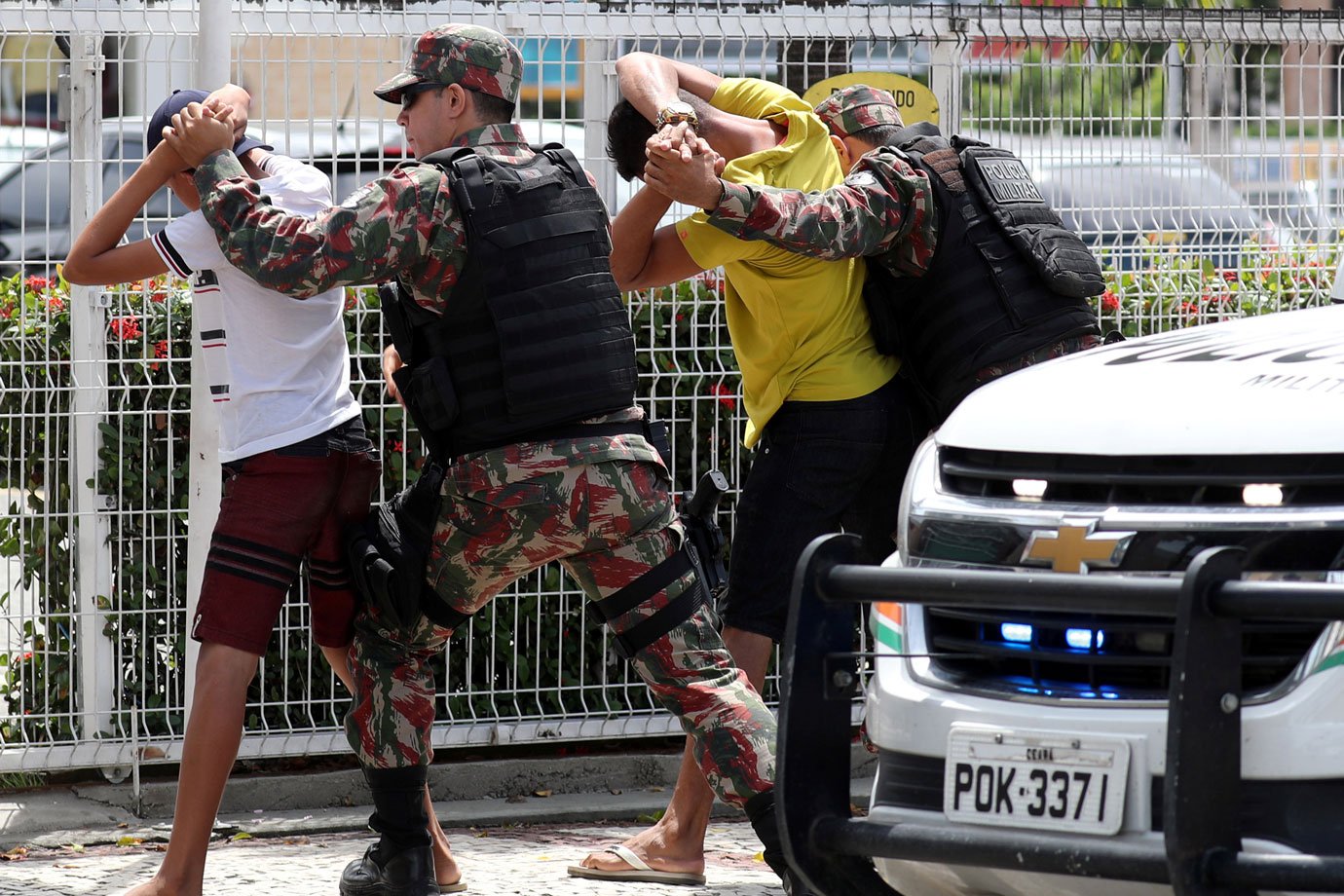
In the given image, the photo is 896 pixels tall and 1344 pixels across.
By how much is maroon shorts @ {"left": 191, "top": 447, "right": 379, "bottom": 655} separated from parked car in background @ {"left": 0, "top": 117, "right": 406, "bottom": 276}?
43.7 inches

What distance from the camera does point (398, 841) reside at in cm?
436

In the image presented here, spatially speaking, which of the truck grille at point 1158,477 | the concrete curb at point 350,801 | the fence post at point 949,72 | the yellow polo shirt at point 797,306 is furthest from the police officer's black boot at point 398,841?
the fence post at point 949,72

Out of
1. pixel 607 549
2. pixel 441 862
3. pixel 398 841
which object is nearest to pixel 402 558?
pixel 607 549

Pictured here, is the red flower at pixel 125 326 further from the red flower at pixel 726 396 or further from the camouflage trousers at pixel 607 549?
the red flower at pixel 726 396

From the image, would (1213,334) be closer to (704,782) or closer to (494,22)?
(704,782)

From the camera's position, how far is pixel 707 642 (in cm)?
414

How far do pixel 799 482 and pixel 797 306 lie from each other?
0.44 m

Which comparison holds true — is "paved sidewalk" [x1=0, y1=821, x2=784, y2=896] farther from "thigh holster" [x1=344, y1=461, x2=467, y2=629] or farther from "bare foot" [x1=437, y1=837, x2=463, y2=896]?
"thigh holster" [x1=344, y1=461, x2=467, y2=629]

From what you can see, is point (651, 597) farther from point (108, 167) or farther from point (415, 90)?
point (108, 167)

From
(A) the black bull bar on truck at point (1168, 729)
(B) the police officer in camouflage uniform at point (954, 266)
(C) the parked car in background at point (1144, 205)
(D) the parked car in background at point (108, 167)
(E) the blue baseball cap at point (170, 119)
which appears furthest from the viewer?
(C) the parked car in background at point (1144, 205)

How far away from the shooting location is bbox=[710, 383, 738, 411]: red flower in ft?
19.0

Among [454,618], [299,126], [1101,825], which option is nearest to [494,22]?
[299,126]

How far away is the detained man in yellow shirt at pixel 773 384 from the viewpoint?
4520mm

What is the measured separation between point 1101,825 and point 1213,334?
3.96 ft
